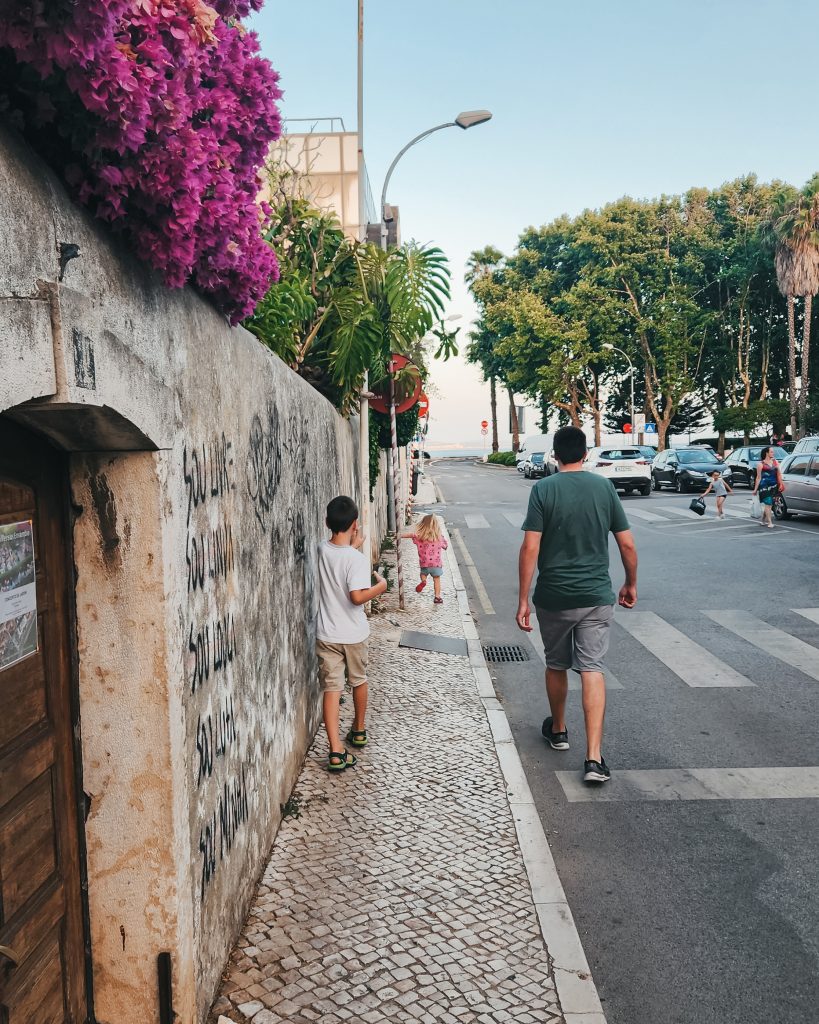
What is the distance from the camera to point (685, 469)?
30203 millimetres

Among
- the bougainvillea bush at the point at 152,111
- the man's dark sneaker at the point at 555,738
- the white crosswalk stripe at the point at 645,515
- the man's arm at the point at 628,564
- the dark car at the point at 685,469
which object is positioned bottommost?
the white crosswalk stripe at the point at 645,515

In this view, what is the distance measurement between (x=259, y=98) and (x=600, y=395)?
162ft

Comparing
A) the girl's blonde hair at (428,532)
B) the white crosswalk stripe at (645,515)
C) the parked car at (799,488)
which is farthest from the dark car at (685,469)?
the girl's blonde hair at (428,532)

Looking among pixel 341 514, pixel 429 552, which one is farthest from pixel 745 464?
pixel 341 514

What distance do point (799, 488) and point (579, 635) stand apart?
15.6 meters

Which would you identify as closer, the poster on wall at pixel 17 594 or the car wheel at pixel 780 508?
the poster on wall at pixel 17 594

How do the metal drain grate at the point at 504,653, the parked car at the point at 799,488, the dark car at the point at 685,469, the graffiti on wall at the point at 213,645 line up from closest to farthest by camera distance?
1. the graffiti on wall at the point at 213,645
2. the metal drain grate at the point at 504,653
3. the parked car at the point at 799,488
4. the dark car at the point at 685,469

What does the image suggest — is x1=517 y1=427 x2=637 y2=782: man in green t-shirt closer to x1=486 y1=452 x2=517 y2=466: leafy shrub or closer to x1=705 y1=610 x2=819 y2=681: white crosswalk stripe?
x1=705 y1=610 x2=819 y2=681: white crosswalk stripe

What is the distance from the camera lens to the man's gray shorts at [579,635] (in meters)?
5.31

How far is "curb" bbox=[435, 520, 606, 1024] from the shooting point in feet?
10.3

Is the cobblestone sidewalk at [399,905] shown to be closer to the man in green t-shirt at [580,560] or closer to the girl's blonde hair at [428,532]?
the man in green t-shirt at [580,560]

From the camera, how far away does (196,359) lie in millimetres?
3068

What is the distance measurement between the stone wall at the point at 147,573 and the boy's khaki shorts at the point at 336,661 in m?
1.40

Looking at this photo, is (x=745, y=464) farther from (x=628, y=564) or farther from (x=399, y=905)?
Result: (x=399, y=905)
